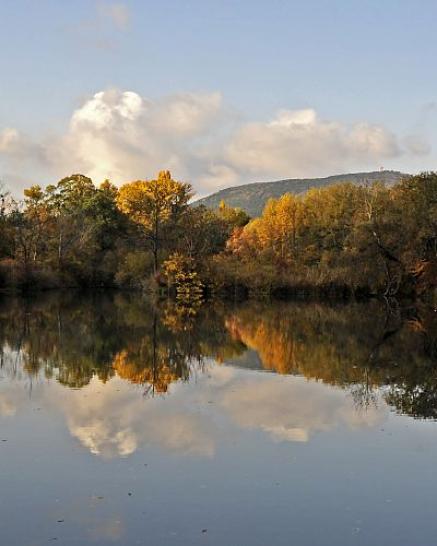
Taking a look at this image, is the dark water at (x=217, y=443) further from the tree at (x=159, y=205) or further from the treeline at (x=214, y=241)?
the tree at (x=159, y=205)

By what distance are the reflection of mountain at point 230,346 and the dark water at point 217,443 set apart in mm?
121

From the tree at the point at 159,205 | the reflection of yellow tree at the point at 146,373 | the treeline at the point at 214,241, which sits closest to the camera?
the reflection of yellow tree at the point at 146,373

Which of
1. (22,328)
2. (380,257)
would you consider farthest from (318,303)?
(22,328)

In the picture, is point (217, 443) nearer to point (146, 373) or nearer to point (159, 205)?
point (146, 373)

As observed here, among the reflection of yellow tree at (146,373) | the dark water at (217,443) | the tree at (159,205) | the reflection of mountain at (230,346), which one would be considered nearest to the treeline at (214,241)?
the tree at (159,205)

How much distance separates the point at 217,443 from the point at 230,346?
12.1 meters

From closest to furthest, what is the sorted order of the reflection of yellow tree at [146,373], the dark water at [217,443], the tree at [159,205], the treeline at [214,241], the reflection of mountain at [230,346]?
the dark water at [217,443], the reflection of yellow tree at [146,373], the reflection of mountain at [230,346], the treeline at [214,241], the tree at [159,205]

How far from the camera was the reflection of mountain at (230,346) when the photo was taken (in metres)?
15.9

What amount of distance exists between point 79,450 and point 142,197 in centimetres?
5140

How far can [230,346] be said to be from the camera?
22344 mm

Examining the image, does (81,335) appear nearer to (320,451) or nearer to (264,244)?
(320,451)

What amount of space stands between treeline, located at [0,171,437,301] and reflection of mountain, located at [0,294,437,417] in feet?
40.3

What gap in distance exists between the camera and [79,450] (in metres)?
9.73

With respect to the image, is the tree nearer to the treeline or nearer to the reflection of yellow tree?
the treeline
